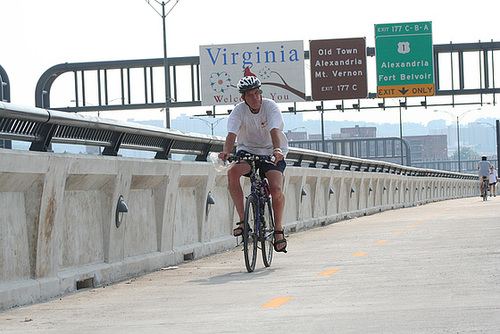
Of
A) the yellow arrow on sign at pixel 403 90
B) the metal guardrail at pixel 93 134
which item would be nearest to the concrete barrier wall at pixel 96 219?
the metal guardrail at pixel 93 134

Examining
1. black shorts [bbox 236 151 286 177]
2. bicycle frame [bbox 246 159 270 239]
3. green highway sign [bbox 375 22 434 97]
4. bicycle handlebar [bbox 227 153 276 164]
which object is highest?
green highway sign [bbox 375 22 434 97]

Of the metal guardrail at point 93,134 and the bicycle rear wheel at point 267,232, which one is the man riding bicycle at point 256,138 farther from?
the metal guardrail at point 93,134

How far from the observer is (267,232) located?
1032 centimetres

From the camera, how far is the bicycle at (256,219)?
980 cm

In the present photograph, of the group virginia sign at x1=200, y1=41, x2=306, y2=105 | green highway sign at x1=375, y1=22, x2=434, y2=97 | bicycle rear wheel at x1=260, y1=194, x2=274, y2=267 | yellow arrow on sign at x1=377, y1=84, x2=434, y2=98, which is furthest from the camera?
virginia sign at x1=200, y1=41, x2=306, y2=105

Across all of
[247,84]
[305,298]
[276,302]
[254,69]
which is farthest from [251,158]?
[254,69]

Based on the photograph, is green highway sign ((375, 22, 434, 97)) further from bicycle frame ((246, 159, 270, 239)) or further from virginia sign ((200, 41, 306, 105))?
bicycle frame ((246, 159, 270, 239))

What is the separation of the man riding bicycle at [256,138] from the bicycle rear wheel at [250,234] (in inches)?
4.0

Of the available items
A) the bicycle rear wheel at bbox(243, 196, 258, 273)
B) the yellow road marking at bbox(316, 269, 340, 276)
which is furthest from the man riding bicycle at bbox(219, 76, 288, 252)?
the yellow road marking at bbox(316, 269, 340, 276)

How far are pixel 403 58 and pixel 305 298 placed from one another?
131 feet

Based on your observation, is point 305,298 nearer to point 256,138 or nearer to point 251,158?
point 251,158

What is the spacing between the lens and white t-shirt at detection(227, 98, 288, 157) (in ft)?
33.4

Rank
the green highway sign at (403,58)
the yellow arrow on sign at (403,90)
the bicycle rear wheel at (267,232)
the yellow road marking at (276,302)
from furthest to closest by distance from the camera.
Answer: the yellow arrow on sign at (403,90), the green highway sign at (403,58), the bicycle rear wheel at (267,232), the yellow road marking at (276,302)

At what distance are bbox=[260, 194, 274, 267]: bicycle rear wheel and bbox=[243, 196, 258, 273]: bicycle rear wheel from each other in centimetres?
15
